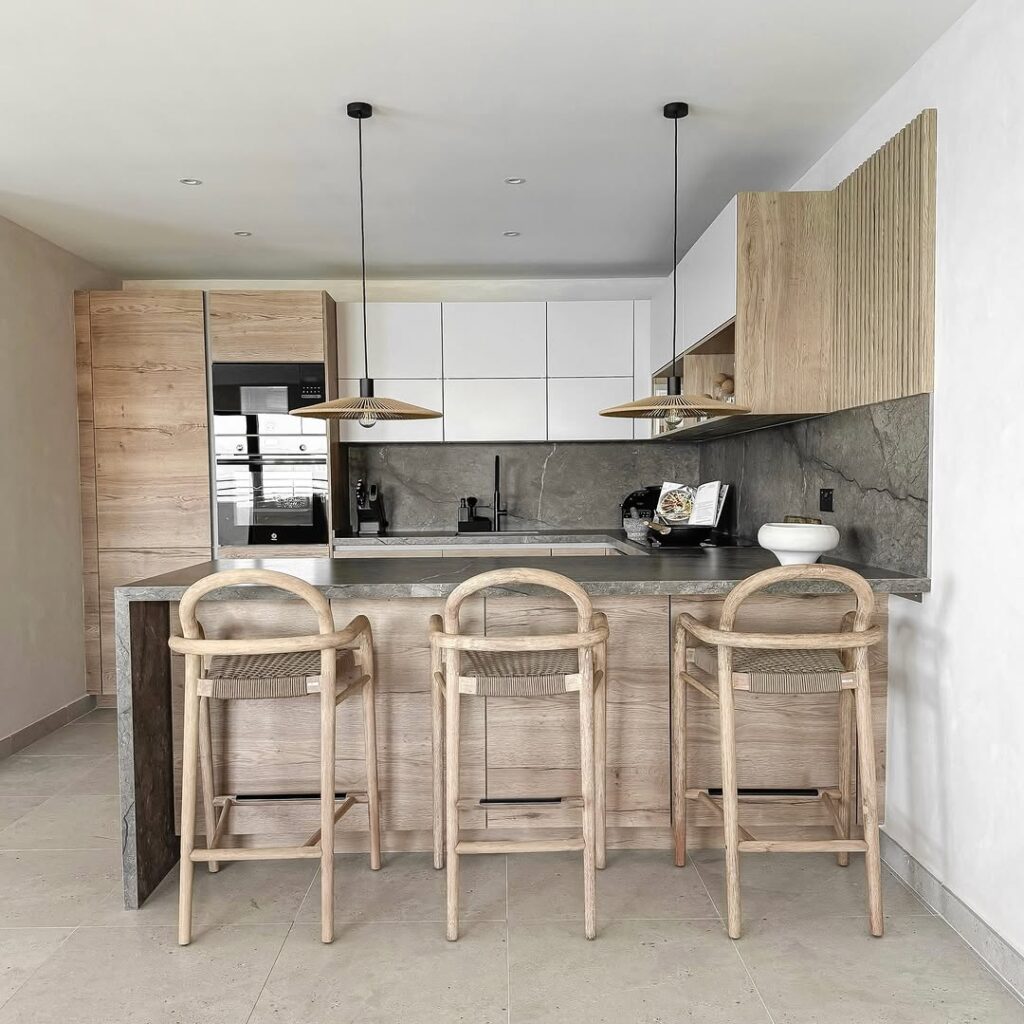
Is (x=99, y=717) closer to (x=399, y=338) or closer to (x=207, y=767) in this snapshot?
(x=207, y=767)

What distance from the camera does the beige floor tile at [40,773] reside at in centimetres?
340

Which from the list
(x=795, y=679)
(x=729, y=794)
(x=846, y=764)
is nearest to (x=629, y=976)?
(x=729, y=794)

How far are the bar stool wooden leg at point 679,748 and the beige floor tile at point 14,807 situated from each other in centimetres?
239

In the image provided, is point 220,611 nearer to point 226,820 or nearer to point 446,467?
point 226,820

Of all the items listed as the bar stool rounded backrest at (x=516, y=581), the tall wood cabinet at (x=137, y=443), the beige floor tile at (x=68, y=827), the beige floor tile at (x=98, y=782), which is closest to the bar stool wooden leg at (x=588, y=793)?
the bar stool rounded backrest at (x=516, y=581)

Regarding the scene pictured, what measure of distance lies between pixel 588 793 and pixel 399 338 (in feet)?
10.8

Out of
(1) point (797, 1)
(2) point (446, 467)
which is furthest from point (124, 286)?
(1) point (797, 1)

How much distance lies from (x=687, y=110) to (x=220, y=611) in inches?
87.6

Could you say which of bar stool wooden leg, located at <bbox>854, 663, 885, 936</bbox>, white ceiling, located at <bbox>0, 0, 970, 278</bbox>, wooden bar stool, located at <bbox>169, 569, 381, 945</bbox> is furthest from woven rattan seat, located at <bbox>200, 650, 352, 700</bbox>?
white ceiling, located at <bbox>0, 0, 970, 278</bbox>

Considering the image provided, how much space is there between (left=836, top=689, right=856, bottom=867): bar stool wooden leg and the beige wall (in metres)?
3.55

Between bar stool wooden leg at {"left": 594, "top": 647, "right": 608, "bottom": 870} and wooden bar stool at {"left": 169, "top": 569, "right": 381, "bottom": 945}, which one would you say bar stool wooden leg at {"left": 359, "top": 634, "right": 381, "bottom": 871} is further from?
bar stool wooden leg at {"left": 594, "top": 647, "right": 608, "bottom": 870}

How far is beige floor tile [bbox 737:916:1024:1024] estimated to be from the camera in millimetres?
1897

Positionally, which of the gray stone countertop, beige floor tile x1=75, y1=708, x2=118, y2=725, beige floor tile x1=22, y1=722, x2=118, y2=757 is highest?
the gray stone countertop

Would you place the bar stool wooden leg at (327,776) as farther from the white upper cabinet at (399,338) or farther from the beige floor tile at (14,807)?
the white upper cabinet at (399,338)
